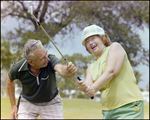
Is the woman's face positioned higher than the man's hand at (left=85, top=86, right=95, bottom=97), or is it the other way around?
the woman's face

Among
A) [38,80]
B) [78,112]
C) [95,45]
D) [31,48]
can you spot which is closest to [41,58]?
[31,48]

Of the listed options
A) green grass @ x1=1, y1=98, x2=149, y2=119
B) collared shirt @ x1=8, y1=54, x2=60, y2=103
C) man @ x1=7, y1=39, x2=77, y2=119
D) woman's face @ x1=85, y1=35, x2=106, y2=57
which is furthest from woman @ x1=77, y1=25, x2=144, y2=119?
green grass @ x1=1, y1=98, x2=149, y2=119

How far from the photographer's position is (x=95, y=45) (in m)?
2.23

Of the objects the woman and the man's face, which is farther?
the man's face

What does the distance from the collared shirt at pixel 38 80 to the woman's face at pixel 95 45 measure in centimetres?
89

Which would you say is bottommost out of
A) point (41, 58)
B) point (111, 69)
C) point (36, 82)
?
point (36, 82)

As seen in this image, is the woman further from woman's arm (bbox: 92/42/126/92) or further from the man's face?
the man's face

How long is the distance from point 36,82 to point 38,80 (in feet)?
0.16

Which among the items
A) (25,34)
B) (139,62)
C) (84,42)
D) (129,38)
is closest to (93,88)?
(84,42)

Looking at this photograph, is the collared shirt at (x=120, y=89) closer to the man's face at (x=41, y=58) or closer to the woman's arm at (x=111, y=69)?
the woman's arm at (x=111, y=69)

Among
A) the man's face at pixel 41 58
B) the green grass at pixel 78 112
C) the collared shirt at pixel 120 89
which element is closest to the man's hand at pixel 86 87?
the collared shirt at pixel 120 89

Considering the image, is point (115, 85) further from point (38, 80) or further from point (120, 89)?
point (38, 80)

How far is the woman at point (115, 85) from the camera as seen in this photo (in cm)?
190

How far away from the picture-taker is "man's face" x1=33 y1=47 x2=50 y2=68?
2896mm
